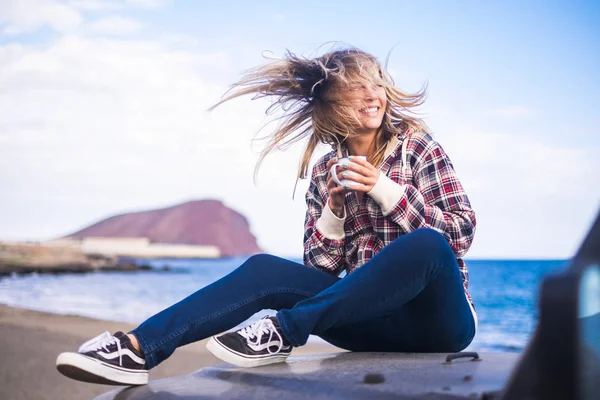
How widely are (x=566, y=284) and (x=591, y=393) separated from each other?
0.66 feet

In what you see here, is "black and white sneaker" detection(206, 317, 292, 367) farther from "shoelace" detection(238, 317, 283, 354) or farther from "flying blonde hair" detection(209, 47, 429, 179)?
"flying blonde hair" detection(209, 47, 429, 179)

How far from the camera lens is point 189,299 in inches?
87.7

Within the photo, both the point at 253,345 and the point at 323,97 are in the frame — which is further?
the point at 323,97

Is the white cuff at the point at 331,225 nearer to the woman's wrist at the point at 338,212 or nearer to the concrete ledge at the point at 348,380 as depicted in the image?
the woman's wrist at the point at 338,212

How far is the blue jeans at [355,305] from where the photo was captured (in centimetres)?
210

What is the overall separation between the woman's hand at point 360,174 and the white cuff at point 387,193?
2cm

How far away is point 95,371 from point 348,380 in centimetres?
82

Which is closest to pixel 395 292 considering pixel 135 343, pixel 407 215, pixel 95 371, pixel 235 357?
pixel 407 215

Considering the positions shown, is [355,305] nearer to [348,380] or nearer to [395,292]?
[395,292]

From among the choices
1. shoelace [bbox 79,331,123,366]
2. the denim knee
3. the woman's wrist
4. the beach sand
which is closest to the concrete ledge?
shoelace [bbox 79,331,123,366]

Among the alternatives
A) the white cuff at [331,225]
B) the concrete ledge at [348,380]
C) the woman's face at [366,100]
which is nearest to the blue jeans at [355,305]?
the concrete ledge at [348,380]

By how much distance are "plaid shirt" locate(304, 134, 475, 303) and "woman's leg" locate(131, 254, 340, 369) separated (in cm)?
19

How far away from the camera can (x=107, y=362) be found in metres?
2.02

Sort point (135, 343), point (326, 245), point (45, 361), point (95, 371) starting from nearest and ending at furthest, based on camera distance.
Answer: point (95, 371) → point (135, 343) → point (326, 245) → point (45, 361)
